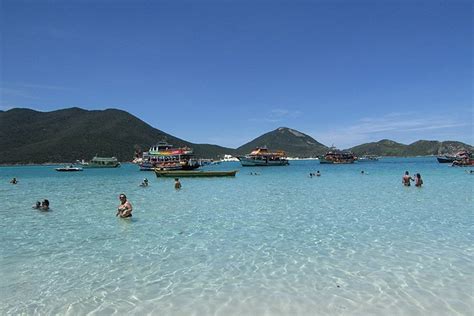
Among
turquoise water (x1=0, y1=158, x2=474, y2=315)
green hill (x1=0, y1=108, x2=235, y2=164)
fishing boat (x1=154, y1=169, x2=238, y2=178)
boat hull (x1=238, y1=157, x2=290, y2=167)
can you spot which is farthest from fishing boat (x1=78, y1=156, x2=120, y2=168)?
turquoise water (x1=0, y1=158, x2=474, y2=315)

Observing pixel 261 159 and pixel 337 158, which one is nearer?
pixel 261 159

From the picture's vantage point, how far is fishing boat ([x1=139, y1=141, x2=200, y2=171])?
76938 mm

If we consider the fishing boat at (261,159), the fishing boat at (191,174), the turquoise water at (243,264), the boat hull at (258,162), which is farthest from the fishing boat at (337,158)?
the turquoise water at (243,264)

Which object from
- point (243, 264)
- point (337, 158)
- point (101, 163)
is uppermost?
point (337, 158)

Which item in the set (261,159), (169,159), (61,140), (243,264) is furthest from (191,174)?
(61,140)

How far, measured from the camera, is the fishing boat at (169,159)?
76938 millimetres

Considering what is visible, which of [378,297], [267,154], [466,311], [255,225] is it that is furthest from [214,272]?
[267,154]

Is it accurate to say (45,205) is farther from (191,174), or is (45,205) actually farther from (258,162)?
(258,162)

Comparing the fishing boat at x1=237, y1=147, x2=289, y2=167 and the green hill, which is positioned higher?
the green hill

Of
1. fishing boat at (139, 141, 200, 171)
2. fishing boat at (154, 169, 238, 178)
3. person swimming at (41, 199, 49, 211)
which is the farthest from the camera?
fishing boat at (139, 141, 200, 171)

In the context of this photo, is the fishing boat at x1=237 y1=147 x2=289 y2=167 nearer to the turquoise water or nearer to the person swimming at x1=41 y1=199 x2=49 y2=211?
the person swimming at x1=41 y1=199 x2=49 y2=211

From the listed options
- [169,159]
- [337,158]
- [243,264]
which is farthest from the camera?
[337,158]

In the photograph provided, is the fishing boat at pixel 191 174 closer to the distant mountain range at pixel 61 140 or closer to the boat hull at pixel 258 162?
the boat hull at pixel 258 162

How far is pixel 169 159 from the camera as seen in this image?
283ft
